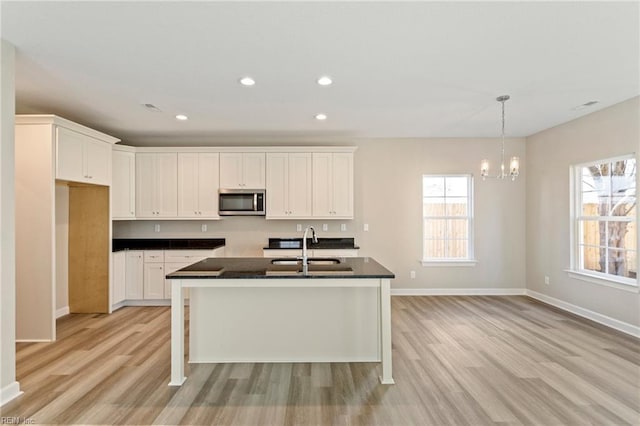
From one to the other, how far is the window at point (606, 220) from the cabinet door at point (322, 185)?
3.51 m

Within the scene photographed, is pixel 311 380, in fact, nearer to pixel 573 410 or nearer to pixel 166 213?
pixel 573 410

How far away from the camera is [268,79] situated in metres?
3.11

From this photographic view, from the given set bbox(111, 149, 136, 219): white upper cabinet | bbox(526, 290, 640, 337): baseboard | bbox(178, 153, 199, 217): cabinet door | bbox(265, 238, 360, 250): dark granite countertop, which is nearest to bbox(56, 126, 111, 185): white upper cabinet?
bbox(111, 149, 136, 219): white upper cabinet

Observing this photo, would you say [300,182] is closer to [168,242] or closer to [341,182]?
[341,182]

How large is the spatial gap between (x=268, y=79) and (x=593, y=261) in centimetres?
472

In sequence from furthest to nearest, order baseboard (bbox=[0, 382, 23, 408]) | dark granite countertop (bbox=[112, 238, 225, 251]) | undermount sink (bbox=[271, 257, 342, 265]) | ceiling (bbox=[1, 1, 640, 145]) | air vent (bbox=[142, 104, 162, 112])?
dark granite countertop (bbox=[112, 238, 225, 251]) < air vent (bbox=[142, 104, 162, 112]) < undermount sink (bbox=[271, 257, 342, 265]) < baseboard (bbox=[0, 382, 23, 408]) < ceiling (bbox=[1, 1, 640, 145])

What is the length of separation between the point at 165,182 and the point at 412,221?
4.14 metres

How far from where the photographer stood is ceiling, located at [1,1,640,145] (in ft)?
6.86

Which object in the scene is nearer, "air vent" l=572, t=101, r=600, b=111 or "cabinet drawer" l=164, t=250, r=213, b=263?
"air vent" l=572, t=101, r=600, b=111

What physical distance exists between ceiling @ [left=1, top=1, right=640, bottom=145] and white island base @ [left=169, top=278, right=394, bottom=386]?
199 cm

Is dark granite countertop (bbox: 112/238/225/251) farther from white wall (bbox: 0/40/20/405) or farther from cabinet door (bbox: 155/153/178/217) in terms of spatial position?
white wall (bbox: 0/40/20/405)

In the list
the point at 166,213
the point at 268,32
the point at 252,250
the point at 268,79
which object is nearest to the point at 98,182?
the point at 166,213

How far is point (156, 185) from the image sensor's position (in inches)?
205

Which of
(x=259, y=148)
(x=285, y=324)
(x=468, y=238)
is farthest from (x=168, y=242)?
(x=468, y=238)
